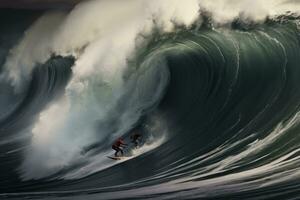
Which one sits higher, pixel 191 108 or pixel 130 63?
pixel 130 63

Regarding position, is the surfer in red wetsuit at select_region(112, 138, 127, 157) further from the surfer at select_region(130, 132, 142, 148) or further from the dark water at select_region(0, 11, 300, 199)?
the dark water at select_region(0, 11, 300, 199)

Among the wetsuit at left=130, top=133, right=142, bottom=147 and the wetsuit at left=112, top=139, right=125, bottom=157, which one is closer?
the wetsuit at left=112, top=139, right=125, bottom=157

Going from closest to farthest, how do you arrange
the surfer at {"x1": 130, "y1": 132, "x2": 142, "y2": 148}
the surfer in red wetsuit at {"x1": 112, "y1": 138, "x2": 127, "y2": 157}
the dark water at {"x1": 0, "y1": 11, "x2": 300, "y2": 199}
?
the dark water at {"x1": 0, "y1": 11, "x2": 300, "y2": 199}, the surfer in red wetsuit at {"x1": 112, "y1": 138, "x2": 127, "y2": 157}, the surfer at {"x1": 130, "y1": 132, "x2": 142, "y2": 148}

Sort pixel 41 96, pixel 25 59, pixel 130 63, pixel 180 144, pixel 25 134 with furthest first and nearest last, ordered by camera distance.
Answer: pixel 25 59
pixel 41 96
pixel 25 134
pixel 130 63
pixel 180 144

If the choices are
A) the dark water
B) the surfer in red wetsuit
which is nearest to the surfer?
the surfer in red wetsuit

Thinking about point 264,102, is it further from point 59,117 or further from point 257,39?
point 59,117

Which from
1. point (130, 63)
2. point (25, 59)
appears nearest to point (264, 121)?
point (130, 63)

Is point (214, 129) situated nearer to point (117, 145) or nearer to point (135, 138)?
point (135, 138)

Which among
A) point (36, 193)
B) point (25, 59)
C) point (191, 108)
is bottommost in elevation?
point (36, 193)

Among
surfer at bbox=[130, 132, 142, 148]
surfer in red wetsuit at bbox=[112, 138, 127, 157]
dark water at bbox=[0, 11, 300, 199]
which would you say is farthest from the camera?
surfer at bbox=[130, 132, 142, 148]
